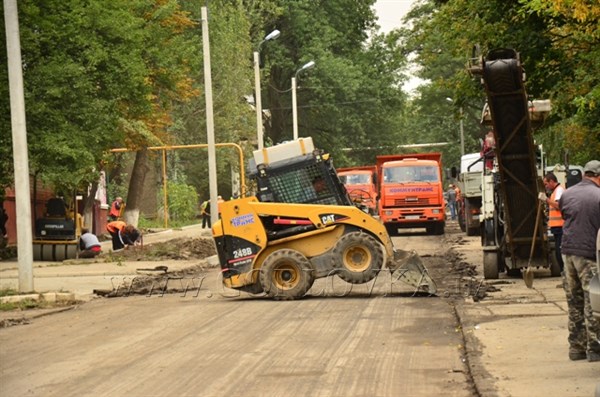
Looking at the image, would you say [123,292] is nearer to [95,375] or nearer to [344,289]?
[344,289]

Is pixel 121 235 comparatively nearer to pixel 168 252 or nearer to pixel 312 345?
pixel 168 252

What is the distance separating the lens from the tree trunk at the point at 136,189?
A: 5488 cm

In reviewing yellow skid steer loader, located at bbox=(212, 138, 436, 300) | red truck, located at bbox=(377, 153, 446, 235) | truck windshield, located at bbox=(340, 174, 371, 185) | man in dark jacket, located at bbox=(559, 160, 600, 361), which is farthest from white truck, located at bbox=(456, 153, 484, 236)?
man in dark jacket, located at bbox=(559, 160, 600, 361)

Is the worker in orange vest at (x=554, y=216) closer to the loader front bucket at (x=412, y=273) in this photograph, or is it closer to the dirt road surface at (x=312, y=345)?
the dirt road surface at (x=312, y=345)

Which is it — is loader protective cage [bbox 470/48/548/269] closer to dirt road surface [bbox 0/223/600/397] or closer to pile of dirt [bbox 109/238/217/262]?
dirt road surface [bbox 0/223/600/397]

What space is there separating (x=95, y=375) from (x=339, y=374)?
246cm

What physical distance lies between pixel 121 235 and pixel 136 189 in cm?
1530

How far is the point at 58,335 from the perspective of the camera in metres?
17.4

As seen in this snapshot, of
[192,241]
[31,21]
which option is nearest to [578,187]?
[31,21]

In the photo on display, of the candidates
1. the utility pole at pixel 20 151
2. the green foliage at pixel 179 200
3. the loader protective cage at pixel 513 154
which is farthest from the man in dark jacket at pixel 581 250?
the green foliage at pixel 179 200

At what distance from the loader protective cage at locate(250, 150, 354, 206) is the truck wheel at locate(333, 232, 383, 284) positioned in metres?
1.28

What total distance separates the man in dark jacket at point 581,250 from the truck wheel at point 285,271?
29.5 ft

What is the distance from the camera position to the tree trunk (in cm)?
5488

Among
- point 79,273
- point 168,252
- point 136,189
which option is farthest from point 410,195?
point 79,273
